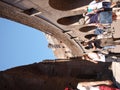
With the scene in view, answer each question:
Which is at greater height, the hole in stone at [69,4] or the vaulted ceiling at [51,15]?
the hole in stone at [69,4]

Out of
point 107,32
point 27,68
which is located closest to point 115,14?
point 107,32

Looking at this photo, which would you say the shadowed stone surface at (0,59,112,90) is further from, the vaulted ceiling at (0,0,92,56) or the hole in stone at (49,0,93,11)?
the hole in stone at (49,0,93,11)

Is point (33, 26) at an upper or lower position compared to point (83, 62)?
upper

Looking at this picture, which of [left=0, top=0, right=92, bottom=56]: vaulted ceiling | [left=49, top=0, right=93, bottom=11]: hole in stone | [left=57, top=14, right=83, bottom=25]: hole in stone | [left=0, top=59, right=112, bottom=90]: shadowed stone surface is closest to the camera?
[left=0, top=59, right=112, bottom=90]: shadowed stone surface

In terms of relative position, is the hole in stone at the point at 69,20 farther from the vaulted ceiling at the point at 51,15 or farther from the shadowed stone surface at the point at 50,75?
the shadowed stone surface at the point at 50,75

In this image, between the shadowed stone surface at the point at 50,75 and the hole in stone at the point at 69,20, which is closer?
the shadowed stone surface at the point at 50,75

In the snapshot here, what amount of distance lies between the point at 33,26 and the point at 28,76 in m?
4.97

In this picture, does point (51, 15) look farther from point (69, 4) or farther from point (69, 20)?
point (69, 20)

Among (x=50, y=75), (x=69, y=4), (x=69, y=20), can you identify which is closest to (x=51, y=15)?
(x=69, y=4)

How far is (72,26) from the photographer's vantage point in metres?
18.5

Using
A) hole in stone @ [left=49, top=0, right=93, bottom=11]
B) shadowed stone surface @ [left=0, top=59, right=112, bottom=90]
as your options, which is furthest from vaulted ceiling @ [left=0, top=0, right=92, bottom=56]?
shadowed stone surface @ [left=0, top=59, right=112, bottom=90]

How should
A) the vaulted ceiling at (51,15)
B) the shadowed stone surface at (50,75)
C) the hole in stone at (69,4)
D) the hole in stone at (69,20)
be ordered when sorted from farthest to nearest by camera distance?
the hole in stone at (69,20)
the hole in stone at (69,4)
the vaulted ceiling at (51,15)
the shadowed stone surface at (50,75)

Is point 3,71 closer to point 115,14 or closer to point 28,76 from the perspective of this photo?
point 28,76

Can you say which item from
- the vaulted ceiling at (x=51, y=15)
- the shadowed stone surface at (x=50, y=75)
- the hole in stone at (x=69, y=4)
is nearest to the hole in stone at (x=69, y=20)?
the vaulted ceiling at (x=51, y=15)
